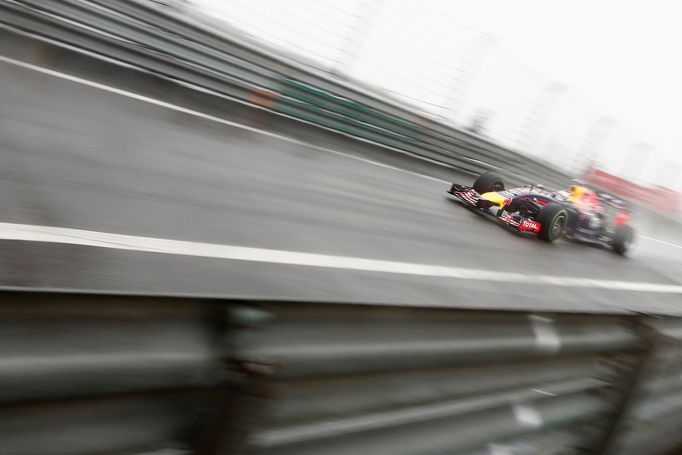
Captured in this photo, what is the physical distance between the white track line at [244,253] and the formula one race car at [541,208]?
72.8 inches

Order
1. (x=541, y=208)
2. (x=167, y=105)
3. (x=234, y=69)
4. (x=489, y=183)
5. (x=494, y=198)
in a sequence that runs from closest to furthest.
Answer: (x=167, y=105) → (x=541, y=208) → (x=494, y=198) → (x=489, y=183) → (x=234, y=69)

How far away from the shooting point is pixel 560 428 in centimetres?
230

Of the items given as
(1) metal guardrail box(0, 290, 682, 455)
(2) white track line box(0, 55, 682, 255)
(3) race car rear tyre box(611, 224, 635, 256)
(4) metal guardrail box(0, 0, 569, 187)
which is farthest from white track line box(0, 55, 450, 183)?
(1) metal guardrail box(0, 290, 682, 455)

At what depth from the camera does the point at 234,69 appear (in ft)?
29.5

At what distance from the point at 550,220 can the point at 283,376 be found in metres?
7.16

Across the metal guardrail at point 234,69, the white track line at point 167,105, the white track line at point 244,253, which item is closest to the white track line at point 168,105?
the white track line at point 167,105

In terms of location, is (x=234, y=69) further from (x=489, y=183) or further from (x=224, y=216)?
(x=224, y=216)

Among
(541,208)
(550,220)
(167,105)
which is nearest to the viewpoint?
(167,105)

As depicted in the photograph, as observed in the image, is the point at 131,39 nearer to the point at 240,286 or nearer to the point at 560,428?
the point at 240,286

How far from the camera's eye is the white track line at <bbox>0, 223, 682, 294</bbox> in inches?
113

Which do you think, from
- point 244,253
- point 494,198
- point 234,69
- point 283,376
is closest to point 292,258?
point 244,253

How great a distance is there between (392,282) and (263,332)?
3.02 metres

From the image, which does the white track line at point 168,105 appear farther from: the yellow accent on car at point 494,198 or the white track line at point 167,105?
the yellow accent on car at point 494,198

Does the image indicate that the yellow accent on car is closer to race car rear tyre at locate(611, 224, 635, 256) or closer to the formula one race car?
the formula one race car
